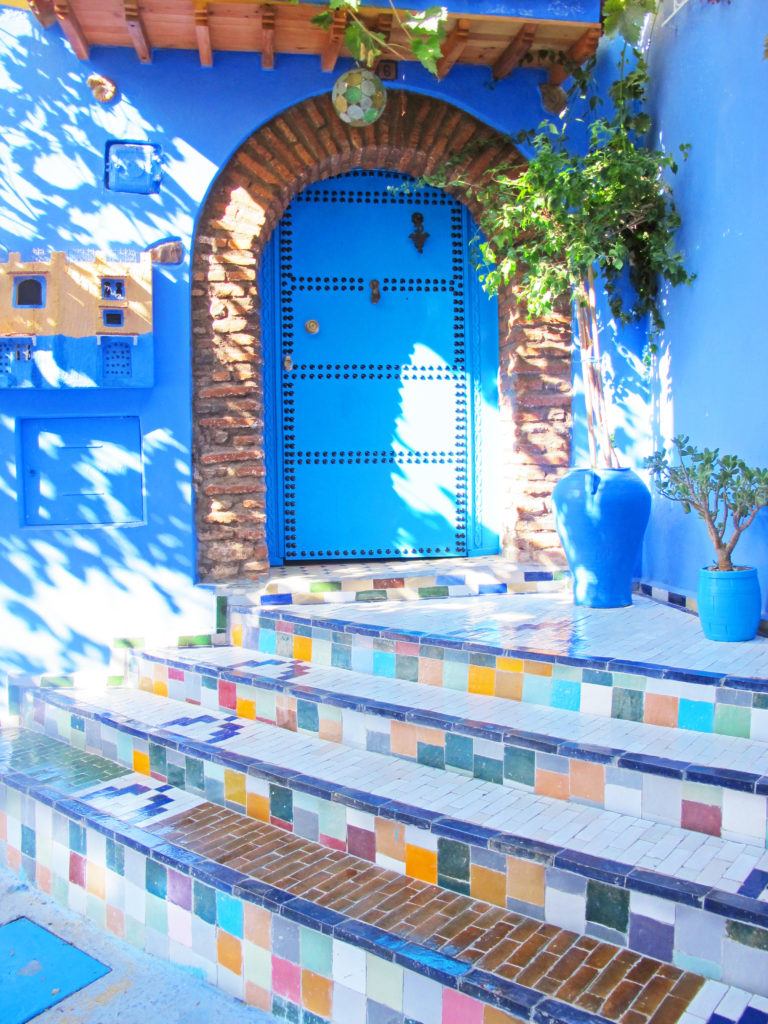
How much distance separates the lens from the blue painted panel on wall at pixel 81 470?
4414 mm

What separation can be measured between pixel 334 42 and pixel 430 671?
118 inches

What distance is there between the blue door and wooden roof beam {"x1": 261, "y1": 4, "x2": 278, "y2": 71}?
2.62 feet

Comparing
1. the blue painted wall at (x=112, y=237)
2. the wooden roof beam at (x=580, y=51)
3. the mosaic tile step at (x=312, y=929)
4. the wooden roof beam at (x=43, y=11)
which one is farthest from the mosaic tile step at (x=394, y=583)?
the wooden roof beam at (x=43, y=11)

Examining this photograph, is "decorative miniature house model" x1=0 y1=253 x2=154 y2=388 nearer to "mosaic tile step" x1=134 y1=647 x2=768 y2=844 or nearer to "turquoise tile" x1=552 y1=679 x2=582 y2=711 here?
"mosaic tile step" x1=134 y1=647 x2=768 y2=844

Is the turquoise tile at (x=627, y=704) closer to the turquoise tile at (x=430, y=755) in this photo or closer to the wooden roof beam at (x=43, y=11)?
the turquoise tile at (x=430, y=755)

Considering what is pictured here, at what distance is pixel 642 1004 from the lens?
1.92 metres

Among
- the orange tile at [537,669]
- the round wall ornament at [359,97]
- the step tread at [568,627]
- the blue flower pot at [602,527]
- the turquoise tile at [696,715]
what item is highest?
the round wall ornament at [359,97]

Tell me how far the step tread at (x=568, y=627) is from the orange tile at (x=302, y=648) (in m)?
0.10

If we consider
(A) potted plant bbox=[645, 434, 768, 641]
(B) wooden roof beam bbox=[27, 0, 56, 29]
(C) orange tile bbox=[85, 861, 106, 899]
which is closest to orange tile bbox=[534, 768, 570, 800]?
(A) potted plant bbox=[645, 434, 768, 641]

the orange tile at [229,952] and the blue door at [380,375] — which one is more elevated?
the blue door at [380,375]

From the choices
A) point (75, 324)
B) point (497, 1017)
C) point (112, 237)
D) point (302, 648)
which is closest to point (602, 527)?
point (302, 648)

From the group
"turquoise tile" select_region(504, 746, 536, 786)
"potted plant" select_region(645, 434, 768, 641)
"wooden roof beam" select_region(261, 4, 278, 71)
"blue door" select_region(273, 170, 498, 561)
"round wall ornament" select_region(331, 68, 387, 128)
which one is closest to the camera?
"turquoise tile" select_region(504, 746, 536, 786)

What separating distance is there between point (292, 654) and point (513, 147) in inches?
117

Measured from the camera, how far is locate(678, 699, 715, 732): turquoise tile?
9.16 ft
